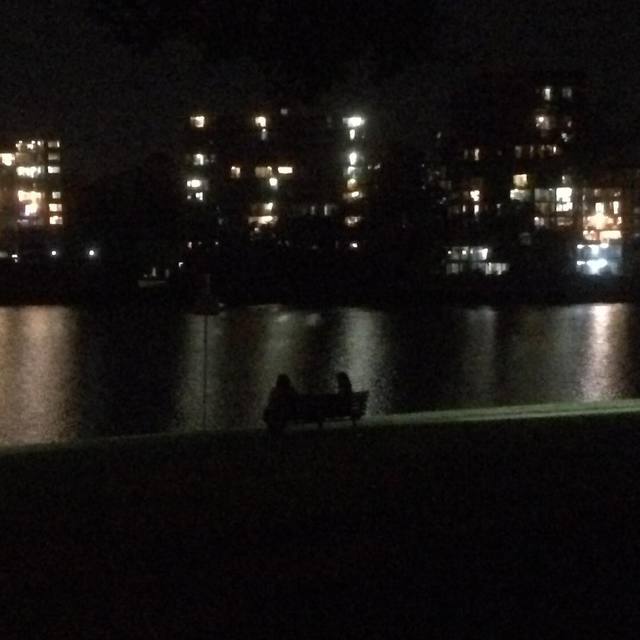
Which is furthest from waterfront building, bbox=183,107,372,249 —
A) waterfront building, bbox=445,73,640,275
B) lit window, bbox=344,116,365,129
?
waterfront building, bbox=445,73,640,275

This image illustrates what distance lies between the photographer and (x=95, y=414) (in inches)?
1326

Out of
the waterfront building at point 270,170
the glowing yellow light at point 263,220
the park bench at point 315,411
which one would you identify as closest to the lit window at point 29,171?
the waterfront building at point 270,170

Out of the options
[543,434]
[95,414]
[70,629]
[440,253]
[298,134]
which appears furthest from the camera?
[298,134]

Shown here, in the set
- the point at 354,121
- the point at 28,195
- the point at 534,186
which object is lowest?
the point at 28,195

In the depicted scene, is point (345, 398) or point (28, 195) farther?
point (28, 195)

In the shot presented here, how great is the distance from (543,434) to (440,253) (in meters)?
65.5

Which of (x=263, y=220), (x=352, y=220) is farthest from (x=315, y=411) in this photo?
(x=263, y=220)

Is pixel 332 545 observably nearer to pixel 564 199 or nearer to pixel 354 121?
pixel 354 121

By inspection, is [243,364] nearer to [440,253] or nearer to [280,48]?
[440,253]

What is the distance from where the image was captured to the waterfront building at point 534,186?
8350cm

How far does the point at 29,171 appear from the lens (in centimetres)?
14125

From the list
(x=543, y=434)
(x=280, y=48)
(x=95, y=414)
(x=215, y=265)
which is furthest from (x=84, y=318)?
(x=280, y=48)

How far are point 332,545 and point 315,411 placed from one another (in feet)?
29.3

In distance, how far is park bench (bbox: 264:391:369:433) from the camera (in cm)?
1691
